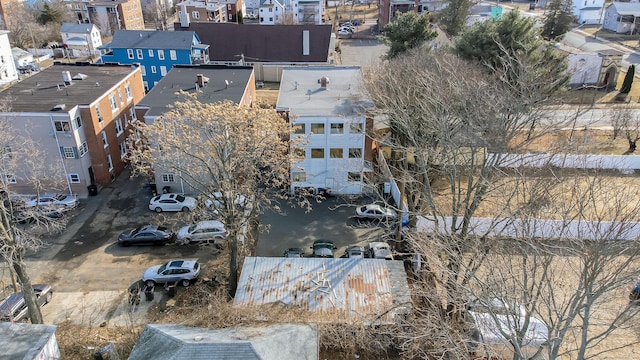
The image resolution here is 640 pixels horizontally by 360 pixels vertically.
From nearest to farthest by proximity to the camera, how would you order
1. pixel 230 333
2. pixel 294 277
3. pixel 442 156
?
pixel 230 333
pixel 442 156
pixel 294 277

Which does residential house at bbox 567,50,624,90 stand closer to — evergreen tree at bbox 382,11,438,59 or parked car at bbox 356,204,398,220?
evergreen tree at bbox 382,11,438,59

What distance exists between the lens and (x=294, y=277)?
19391mm

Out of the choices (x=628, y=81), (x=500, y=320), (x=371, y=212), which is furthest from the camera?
(x=628, y=81)

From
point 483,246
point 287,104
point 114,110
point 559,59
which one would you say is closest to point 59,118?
point 114,110

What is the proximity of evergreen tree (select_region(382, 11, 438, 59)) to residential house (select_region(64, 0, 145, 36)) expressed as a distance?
56.7 metres

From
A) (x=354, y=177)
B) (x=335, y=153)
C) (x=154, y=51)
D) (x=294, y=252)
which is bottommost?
(x=294, y=252)

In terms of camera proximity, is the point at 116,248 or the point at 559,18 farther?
the point at 559,18

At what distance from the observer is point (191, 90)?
3100 centimetres

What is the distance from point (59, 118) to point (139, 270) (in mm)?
11582

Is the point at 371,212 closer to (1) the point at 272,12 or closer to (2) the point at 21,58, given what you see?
Answer: (2) the point at 21,58

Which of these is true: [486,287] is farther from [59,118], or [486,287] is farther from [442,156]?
[59,118]

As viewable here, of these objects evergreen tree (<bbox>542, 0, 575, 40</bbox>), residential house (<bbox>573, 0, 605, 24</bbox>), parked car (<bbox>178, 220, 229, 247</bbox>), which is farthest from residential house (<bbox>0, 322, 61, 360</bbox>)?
residential house (<bbox>573, 0, 605, 24</bbox>)

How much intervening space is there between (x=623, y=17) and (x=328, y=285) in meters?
74.2

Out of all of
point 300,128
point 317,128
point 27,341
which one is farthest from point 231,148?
point 27,341
